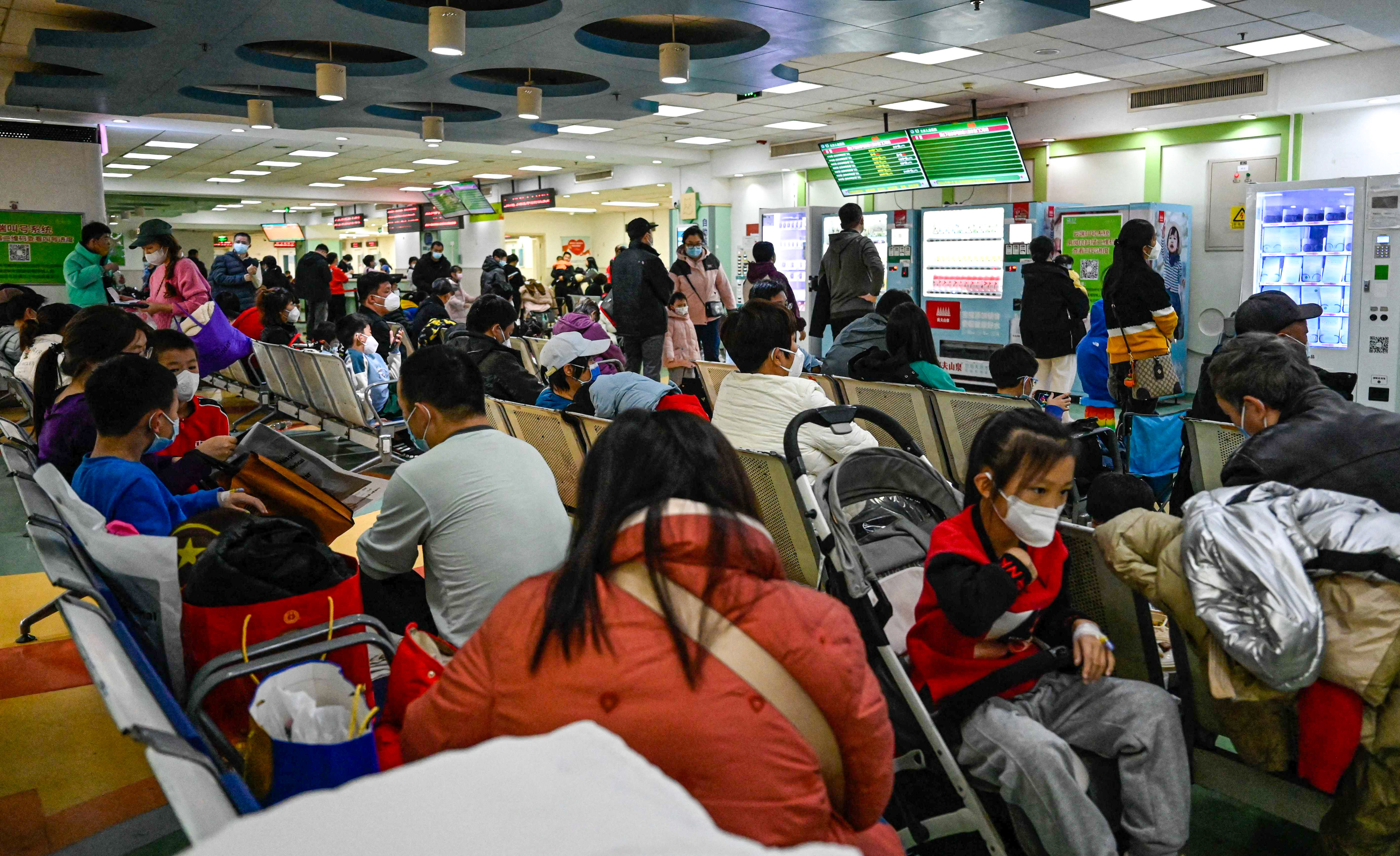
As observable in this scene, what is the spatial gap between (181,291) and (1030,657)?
279 inches

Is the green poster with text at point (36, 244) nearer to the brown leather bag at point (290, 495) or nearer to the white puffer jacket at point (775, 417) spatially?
the brown leather bag at point (290, 495)

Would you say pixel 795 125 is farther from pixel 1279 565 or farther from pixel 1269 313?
pixel 1279 565

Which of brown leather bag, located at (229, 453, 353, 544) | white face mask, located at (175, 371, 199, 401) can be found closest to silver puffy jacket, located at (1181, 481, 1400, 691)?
brown leather bag, located at (229, 453, 353, 544)

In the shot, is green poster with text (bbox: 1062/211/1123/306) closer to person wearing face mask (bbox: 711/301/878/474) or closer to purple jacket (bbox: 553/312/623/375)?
purple jacket (bbox: 553/312/623/375)

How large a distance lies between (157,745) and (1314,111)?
11.0 metres

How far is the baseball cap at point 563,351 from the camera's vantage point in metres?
4.82

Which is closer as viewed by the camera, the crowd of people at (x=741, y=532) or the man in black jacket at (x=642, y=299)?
the crowd of people at (x=741, y=532)

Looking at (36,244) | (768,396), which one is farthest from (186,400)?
(36,244)

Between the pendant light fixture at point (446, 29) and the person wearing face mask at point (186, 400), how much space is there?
3087mm

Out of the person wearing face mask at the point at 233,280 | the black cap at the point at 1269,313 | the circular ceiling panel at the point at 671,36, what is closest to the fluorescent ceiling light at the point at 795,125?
the circular ceiling panel at the point at 671,36

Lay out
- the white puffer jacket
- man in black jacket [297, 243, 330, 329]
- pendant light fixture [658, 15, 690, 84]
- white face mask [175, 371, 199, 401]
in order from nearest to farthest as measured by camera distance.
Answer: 1. the white puffer jacket
2. white face mask [175, 371, 199, 401]
3. pendant light fixture [658, 15, 690, 84]
4. man in black jacket [297, 243, 330, 329]

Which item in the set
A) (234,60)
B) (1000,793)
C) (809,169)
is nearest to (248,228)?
(809,169)

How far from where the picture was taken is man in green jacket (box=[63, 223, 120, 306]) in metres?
8.42

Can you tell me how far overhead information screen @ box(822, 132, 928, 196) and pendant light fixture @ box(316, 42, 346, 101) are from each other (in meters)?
6.45
